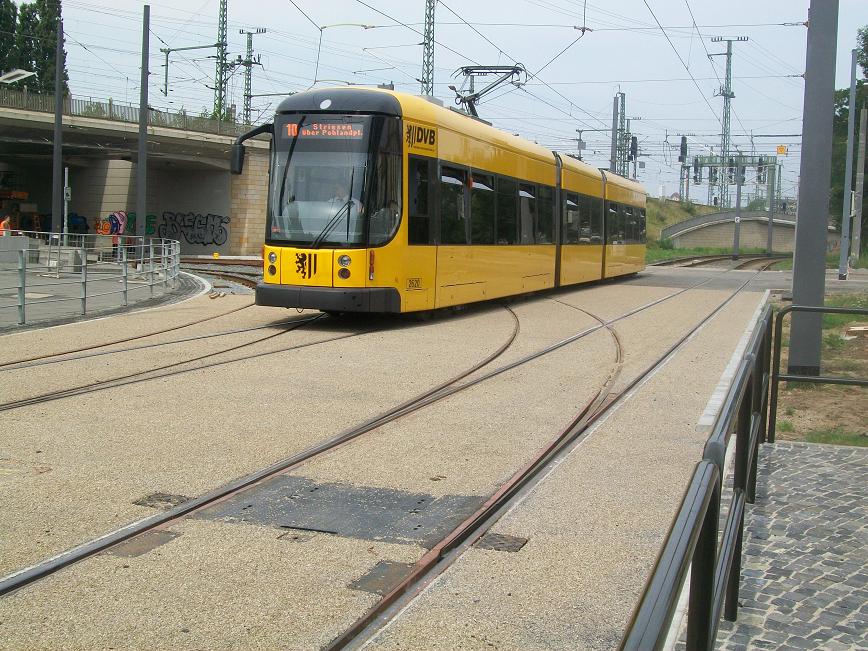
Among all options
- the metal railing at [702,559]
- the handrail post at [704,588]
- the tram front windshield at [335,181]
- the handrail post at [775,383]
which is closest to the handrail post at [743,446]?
the metal railing at [702,559]

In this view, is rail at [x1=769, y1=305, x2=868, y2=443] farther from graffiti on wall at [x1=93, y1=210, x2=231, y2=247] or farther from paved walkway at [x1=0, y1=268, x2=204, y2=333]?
graffiti on wall at [x1=93, y1=210, x2=231, y2=247]

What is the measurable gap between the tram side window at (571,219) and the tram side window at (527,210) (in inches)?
113

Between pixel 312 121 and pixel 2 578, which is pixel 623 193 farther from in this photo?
pixel 2 578

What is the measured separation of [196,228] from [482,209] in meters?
34.6

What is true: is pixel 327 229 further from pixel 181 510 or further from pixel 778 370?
pixel 181 510

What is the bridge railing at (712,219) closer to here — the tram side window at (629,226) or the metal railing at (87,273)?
the tram side window at (629,226)

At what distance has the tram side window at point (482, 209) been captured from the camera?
16906 mm

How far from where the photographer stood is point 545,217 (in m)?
21.5

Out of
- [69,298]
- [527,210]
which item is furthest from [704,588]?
[527,210]

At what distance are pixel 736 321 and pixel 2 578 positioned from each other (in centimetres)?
1571

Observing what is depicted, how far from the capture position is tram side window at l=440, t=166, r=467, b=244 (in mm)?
15539

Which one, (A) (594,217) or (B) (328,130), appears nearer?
(B) (328,130)

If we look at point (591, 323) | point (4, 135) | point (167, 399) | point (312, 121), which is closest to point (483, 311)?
point (591, 323)

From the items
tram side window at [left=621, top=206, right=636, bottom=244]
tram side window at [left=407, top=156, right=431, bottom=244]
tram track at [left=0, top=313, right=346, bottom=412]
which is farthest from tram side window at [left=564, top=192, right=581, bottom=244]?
tram track at [left=0, top=313, right=346, bottom=412]
